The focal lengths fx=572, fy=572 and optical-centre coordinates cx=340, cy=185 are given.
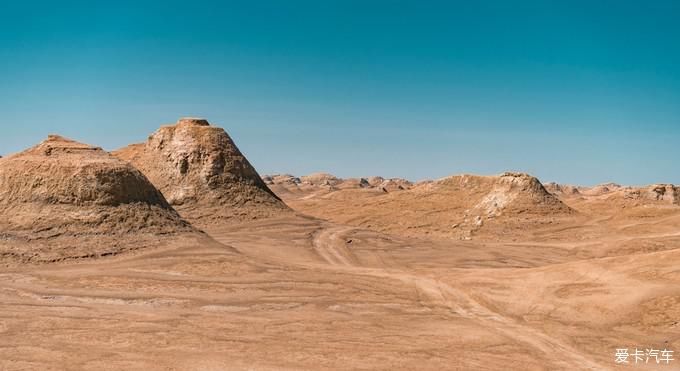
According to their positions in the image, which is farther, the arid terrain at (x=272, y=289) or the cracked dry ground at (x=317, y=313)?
the arid terrain at (x=272, y=289)

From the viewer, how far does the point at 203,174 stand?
5025cm

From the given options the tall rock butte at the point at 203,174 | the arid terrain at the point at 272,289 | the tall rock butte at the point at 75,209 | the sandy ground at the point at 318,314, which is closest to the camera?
the sandy ground at the point at 318,314

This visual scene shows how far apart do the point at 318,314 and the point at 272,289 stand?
13.5ft

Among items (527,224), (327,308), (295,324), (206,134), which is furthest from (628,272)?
(206,134)

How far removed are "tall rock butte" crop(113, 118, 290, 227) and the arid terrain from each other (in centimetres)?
31

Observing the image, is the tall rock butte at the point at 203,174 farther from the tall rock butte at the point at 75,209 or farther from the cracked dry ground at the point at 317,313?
the cracked dry ground at the point at 317,313

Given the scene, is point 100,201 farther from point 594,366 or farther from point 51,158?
point 594,366

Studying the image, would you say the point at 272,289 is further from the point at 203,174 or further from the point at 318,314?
the point at 203,174

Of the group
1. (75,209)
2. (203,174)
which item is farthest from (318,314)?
(203,174)

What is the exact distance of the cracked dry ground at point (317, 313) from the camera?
14.9 metres

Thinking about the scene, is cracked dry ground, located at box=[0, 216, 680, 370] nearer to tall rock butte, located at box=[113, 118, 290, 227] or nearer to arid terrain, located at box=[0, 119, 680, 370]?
arid terrain, located at box=[0, 119, 680, 370]

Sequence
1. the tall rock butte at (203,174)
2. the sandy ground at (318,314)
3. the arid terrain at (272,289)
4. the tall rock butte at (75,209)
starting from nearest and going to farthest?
the sandy ground at (318,314) → the arid terrain at (272,289) → the tall rock butte at (75,209) → the tall rock butte at (203,174)

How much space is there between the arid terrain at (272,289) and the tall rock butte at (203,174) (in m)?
0.31

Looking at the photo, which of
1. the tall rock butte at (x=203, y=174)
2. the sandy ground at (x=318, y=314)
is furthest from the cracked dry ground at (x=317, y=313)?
the tall rock butte at (x=203, y=174)
